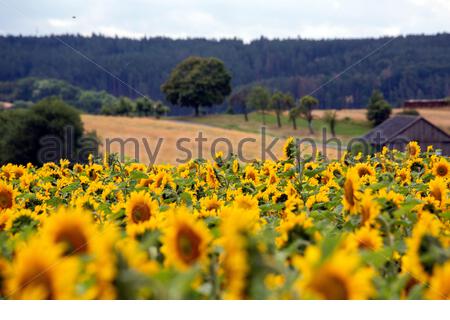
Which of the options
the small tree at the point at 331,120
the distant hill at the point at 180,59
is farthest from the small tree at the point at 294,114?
the distant hill at the point at 180,59

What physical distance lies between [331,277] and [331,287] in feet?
0.12

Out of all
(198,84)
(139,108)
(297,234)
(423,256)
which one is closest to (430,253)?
(423,256)

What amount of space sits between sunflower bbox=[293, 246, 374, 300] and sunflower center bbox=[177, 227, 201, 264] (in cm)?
36

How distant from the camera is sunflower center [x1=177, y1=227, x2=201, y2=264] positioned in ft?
4.59

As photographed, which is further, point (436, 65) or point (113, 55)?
point (113, 55)

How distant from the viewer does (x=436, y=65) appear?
307 feet

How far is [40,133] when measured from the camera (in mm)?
37719

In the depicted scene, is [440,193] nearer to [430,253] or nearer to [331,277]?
[430,253]

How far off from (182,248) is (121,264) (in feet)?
1.09

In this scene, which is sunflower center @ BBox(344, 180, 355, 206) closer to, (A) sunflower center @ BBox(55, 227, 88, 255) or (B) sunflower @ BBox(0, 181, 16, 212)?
(A) sunflower center @ BBox(55, 227, 88, 255)

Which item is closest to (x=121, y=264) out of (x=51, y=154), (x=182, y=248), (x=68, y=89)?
(x=182, y=248)

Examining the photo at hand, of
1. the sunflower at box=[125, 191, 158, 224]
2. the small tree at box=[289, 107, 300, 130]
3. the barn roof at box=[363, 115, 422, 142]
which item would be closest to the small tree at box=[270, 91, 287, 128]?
the small tree at box=[289, 107, 300, 130]
